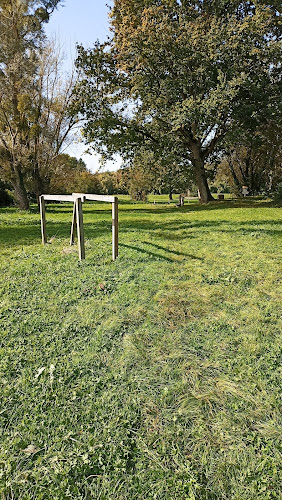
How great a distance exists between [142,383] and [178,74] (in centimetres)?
2037

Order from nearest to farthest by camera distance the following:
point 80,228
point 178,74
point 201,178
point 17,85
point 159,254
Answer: point 80,228, point 159,254, point 17,85, point 178,74, point 201,178

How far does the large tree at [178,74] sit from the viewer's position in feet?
58.4

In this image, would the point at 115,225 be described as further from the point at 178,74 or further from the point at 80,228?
the point at 178,74

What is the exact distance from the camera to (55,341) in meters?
3.84

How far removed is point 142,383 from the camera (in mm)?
3047

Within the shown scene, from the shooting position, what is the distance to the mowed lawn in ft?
7.34

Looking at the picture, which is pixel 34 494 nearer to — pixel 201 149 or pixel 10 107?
pixel 10 107

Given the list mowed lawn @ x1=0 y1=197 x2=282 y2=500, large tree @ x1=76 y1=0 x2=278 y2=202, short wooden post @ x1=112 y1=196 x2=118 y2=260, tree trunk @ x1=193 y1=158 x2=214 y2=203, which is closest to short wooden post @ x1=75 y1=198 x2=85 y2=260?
short wooden post @ x1=112 y1=196 x2=118 y2=260

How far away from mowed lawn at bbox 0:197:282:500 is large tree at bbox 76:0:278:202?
1518 cm

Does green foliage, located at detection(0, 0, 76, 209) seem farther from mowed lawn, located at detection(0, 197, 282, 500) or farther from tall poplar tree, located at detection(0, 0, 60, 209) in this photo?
mowed lawn, located at detection(0, 197, 282, 500)

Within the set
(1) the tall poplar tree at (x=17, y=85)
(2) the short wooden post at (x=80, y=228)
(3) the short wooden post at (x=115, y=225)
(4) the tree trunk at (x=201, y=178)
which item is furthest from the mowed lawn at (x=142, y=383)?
(4) the tree trunk at (x=201, y=178)

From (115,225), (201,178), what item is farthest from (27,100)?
(115,225)

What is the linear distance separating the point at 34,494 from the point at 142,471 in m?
0.73

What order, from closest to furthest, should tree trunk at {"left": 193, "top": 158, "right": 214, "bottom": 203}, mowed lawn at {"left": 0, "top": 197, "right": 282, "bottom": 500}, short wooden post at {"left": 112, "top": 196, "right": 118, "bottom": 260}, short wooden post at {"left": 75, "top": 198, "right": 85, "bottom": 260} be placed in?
mowed lawn at {"left": 0, "top": 197, "right": 282, "bottom": 500}
short wooden post at {"left": 112, "top": 196, "right": 118, "bottom": 260}
short wooden post at {"left": 75, "top": 198, "right": 85, "bottom": 260}
tree trunk at {"left": 193, "top": 158, "right": 214, "bottom": 203}
